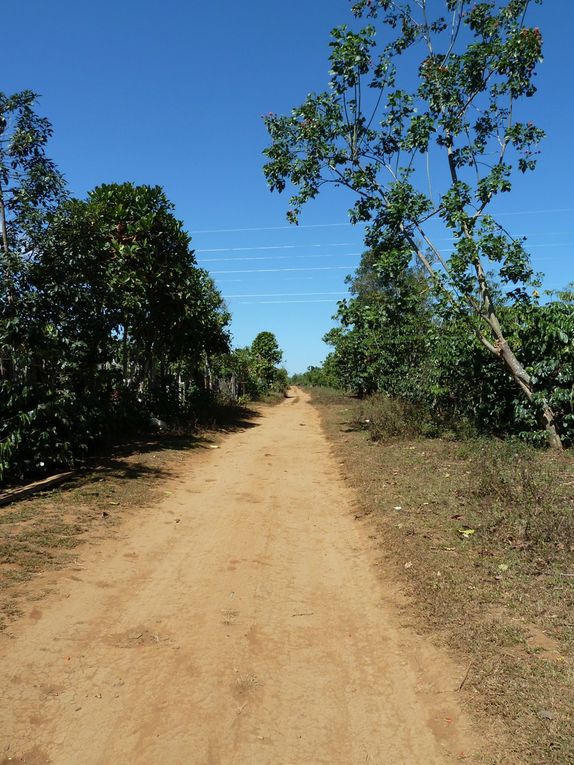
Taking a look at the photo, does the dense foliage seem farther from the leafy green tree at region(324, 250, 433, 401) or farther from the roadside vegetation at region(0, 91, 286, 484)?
the roadside vegetation at region(0, 91, 286, 484)

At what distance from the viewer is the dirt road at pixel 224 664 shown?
9.30 ft

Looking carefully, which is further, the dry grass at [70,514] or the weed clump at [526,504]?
the weed clump at [526,504]

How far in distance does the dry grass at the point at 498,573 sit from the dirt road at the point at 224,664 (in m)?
0.26

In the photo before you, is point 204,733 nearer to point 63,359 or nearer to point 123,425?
point 63,359

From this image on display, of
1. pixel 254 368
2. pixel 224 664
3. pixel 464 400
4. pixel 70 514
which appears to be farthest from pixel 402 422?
pixel 254 368

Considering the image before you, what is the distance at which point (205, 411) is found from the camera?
19250 millimetres

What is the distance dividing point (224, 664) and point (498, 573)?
272 centimetres

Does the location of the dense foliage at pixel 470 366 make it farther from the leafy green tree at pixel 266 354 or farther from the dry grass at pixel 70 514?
the leafy green tree at pixel 266 354

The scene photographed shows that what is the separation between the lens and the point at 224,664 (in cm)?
359

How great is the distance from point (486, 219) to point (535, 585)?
26.7 feet

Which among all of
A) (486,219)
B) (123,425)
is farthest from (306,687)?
(123,425)

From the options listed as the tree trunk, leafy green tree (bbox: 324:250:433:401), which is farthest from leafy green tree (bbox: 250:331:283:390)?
the tree trunk

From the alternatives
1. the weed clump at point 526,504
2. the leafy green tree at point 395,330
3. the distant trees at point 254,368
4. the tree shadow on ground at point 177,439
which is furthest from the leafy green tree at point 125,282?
the distant trees at point 254,368

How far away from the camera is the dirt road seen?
9.30ft
